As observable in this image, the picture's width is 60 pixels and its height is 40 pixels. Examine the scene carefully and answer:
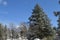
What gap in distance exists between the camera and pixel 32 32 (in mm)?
52250

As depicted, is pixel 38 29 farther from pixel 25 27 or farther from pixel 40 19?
pixel 25 27

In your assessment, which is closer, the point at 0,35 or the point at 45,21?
the point at 45,21

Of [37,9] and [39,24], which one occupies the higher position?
[37,9]

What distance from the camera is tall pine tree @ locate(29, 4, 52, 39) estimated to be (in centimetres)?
5103

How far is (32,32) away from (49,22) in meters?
5.08

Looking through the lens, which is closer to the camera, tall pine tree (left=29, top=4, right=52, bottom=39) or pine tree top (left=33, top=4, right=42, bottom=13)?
tall pine tree (left=29, top=4, right=52, bottom=39)

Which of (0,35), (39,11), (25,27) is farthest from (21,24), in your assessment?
(39,11)

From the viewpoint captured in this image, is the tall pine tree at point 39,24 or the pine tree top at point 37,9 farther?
the pine tree top at point 37,9

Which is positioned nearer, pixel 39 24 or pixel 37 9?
pixel 39 24

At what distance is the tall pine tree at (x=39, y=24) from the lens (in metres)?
51.0

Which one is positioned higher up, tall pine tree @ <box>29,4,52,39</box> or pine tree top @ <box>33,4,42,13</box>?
pine tree top @ <box>33,4,42,13</box>

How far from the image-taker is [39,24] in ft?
170

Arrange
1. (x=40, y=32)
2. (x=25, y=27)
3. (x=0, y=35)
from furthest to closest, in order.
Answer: (x=25, y=27) < (x=0, y=35) < (x=40, y=32)

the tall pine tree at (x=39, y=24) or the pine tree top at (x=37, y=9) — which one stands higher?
the pine tree top at (x=37, y=9)
